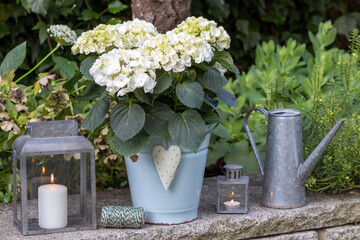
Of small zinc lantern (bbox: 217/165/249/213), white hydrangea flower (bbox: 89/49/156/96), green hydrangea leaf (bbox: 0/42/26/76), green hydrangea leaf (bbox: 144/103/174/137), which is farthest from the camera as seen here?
green hydrangea leaf (bbox: 0/42/26/76)

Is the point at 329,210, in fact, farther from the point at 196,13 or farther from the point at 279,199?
the point at 196,13

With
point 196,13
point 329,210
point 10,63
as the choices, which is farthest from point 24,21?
point 329,210

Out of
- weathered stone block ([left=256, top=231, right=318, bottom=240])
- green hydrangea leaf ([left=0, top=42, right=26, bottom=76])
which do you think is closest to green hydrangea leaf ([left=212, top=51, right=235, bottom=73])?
weathered stone block ([left=256, top=231, right=318, bottom=240])

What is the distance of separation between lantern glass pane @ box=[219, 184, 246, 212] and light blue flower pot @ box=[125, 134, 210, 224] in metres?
0.13

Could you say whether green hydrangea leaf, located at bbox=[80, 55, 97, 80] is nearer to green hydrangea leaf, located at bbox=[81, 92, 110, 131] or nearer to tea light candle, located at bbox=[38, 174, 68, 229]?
green hydrangea leaf, located at bbox=[81, 92, 110, 131]

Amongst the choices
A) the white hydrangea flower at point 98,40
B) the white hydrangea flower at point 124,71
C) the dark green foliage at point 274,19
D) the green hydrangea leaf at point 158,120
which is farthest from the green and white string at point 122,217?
the dark green foliage at point 274,19

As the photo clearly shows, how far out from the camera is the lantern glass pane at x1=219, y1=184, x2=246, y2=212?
1.86m

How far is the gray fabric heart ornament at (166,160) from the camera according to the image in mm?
1690

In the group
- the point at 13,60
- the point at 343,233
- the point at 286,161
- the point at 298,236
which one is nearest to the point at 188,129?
the point at 286,161

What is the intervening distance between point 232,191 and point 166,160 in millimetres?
311

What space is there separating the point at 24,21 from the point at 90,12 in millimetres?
389

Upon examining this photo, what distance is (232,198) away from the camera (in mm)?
1881

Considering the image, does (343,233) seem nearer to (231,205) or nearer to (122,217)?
(231,205)

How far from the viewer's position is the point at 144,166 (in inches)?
67.8
